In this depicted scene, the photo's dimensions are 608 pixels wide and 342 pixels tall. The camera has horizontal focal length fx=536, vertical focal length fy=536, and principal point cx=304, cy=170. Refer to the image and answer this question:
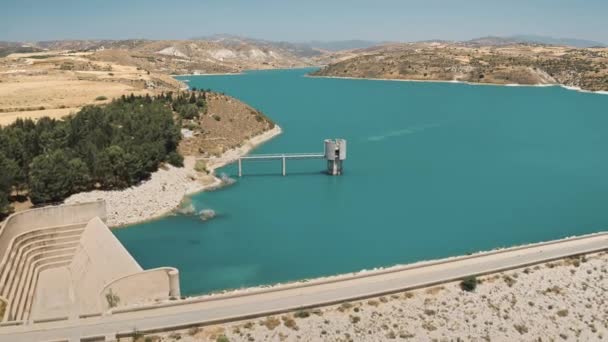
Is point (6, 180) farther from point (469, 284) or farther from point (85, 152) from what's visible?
point (469, 284)

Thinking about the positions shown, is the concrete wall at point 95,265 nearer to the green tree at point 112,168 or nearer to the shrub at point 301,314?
the shrub at point 301,314

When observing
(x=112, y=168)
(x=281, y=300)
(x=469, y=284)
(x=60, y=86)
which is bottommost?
(x=469, y=284)

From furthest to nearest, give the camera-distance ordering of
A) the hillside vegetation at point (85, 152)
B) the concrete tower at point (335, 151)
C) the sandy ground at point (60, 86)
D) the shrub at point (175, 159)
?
the sandy ground at point (60, 86) → the concrete tower at point (335, 151) → the shrub at point (175, 159) → the hillside vegetation at point (85, 152)

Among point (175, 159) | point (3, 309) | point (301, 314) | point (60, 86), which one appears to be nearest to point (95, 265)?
point (3, 309)

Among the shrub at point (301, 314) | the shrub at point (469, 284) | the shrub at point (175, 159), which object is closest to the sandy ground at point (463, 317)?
the shrub at point (301, 314)

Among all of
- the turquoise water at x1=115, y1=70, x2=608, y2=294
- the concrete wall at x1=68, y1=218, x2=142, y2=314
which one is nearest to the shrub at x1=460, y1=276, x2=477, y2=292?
the turquoise water at x1=115, y1=70, x2=608, y2=294

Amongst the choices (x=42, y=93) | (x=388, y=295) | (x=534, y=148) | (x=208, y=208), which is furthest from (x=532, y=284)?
(x=42, y=93)

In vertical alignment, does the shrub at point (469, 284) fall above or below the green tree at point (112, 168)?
below
